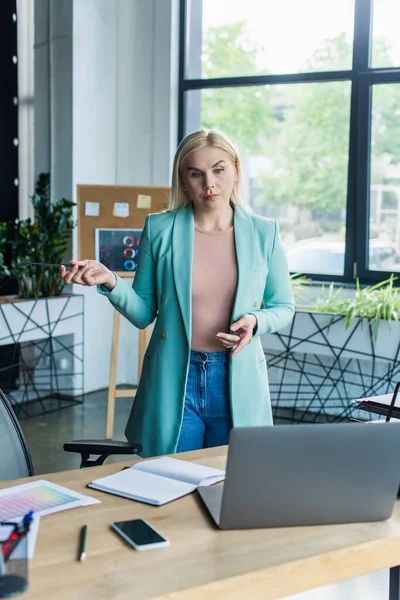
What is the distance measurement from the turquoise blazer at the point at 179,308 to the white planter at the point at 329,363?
101 inches

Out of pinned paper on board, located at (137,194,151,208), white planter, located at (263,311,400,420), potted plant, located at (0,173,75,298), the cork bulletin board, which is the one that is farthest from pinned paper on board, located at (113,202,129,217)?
white planter, located at (263,311,400,420)

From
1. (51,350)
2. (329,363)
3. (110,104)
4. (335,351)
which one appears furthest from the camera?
(110,104)

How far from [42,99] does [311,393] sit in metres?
2.94

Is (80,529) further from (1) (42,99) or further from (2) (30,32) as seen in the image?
(2) (30,32)

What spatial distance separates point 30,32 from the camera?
6676mm

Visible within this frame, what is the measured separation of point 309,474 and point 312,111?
4623 millimetres

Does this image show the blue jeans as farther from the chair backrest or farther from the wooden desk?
the wooden desk

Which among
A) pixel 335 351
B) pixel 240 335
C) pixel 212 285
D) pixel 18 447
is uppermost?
pixel 212 285

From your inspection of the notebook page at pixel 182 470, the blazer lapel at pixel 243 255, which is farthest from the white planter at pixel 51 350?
the notebook page at pixel 182 470

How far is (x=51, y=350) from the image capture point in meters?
5.69

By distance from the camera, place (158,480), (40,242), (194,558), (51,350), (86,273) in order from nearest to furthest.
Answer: (194,558)
(158,480)
(86,273)
(40,242)
(51,350)

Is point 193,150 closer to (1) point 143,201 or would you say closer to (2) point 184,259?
(2) point 184,259

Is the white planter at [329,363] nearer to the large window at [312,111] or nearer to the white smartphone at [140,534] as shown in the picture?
the large window at [312,111]

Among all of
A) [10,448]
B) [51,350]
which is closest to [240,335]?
[10,448]
